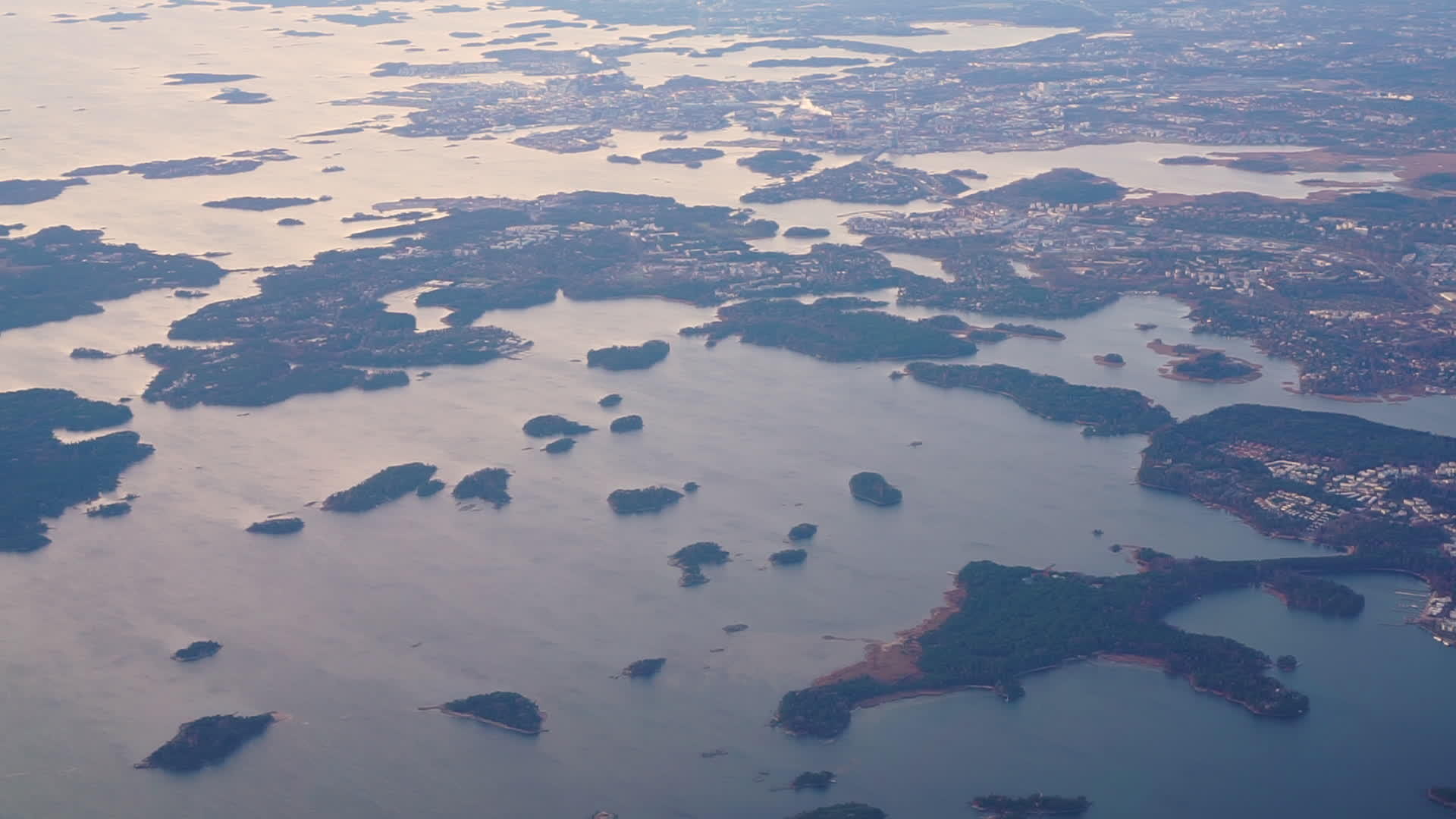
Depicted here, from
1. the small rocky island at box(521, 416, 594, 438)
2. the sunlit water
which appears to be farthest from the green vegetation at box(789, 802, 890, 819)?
the small rocky island at box(521, 416, 594, 438)

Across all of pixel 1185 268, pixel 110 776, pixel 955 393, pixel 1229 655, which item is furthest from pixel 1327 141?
pixel 110 776

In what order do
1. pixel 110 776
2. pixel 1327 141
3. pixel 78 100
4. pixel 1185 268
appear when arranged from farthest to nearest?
pixel 78 100 < pixel 1327 141 < pixel 1185 268 < pixel 110 776

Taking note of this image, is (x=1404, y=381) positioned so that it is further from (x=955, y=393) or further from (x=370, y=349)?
(x=370, y=349)

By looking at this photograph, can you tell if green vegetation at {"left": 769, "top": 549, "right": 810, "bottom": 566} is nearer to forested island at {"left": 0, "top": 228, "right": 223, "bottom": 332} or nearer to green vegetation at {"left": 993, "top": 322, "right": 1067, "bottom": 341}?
green vegetation at {"left": 993, "top": 322, "right": 1067, "bottom": 341}

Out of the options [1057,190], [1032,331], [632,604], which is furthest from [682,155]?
[632,604]

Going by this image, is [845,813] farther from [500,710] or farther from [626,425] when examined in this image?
[626,425]

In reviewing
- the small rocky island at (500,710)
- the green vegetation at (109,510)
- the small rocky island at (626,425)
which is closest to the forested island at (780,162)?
the small rocky island at (626,425)
